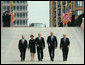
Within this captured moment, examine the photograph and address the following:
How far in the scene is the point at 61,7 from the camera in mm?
140125

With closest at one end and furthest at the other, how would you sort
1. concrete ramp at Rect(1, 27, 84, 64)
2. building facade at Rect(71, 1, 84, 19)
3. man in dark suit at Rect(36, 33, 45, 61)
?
1. concrete ramp at Rect(1, 27, 84, 64)
2. man in dark suit at Rect(36, 33, 45, 61)
3. building facade at Rect(71, 1, 84, 19)

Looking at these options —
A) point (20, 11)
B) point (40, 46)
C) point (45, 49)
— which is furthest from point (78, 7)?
point (40, 46)

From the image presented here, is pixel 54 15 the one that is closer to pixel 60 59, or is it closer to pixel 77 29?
pixel 77 29

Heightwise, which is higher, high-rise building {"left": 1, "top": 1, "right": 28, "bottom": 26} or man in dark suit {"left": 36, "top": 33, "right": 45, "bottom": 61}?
high-rise building {"left": 1, "top": 1, "right": 28, "bottom": 26}

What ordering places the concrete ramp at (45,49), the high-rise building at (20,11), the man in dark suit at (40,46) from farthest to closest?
the high-rise building at (20,11)
the man in dark suit at (40,46)
the concrete ramp at (45,49)

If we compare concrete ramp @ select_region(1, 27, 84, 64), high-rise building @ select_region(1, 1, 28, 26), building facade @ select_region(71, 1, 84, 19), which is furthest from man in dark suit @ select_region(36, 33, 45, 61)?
high-rise building @ select_region(1, 1, 28, 26)

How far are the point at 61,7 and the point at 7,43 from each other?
115020mm

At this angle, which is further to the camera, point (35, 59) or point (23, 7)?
point (23, 7)

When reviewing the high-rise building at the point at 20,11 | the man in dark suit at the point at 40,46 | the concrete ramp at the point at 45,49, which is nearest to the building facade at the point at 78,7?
the high-rise building at the point at 20,11

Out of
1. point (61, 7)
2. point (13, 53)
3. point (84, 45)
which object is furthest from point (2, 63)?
point (61, 7)

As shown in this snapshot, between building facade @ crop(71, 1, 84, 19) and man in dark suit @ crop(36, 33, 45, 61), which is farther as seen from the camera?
building facade @ crop(71, 1, 84, 19)

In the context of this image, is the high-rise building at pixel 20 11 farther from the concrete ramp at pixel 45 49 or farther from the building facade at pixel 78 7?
the concrete ramp at pixel 45 49

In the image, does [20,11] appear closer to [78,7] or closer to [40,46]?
[78,7]

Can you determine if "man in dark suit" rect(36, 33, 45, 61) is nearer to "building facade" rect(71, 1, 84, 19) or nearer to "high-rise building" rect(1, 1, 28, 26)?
"building facade" rect(71, 1, 84, 19)
